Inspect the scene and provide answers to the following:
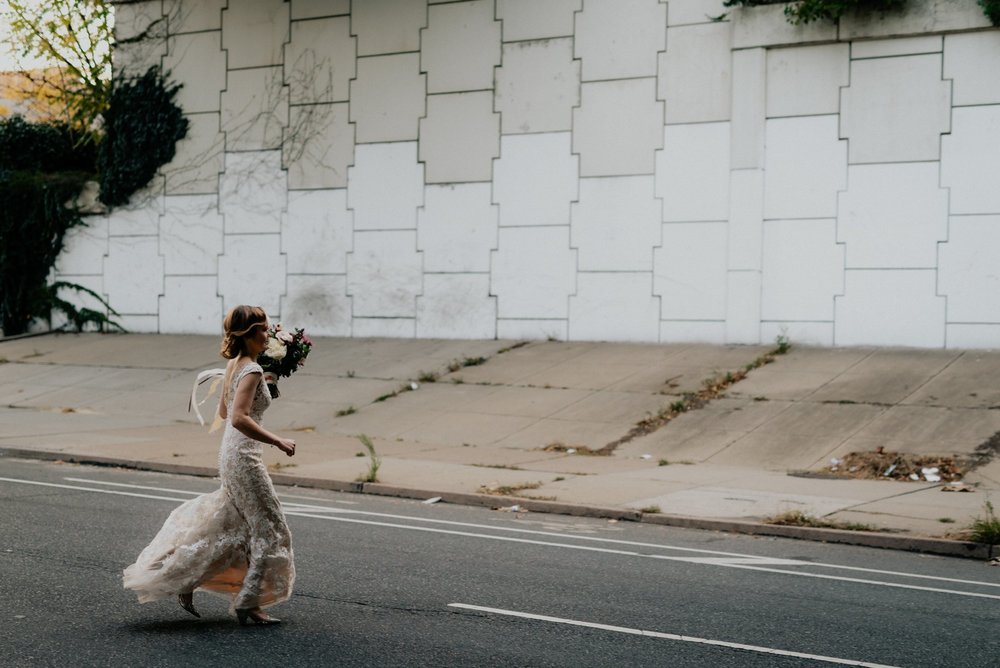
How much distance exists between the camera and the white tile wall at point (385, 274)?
74.0 feet

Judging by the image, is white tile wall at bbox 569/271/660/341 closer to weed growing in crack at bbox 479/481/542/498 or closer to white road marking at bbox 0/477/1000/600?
weed growing in crack at bbox 479/481/542/498

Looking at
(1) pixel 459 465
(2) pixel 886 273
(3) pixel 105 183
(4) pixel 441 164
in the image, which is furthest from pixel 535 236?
(3) pixel 105 183

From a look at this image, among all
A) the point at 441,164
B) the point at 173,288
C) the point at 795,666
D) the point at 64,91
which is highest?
the point at 64,91

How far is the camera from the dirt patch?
526 inches

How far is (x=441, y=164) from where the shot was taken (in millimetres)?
A: 22297

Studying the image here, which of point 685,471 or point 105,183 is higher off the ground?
point 105,183

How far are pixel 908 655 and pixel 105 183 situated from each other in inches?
889

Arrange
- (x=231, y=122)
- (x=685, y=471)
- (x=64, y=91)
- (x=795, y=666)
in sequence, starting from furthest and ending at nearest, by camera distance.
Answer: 1. (x=64, y=91)
2. (x=231, y=122)
3. (x=685, y=471)
4. (x=795, y=666)

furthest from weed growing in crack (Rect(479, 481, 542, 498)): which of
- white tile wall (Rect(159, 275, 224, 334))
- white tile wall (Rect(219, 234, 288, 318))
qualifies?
white tile wall (Rect(159, 275, 224, 334))

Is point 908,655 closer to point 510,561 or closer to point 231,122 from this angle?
point 510,561

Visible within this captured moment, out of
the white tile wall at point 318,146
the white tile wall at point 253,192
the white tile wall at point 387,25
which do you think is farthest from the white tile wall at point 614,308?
the white tile wall at point 253,192

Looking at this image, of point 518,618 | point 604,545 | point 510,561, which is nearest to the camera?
point 518,618

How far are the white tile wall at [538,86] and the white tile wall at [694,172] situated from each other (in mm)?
1979

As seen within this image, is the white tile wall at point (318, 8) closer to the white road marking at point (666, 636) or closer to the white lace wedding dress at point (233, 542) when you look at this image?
the white lace wedding dress at point (233, 542)
